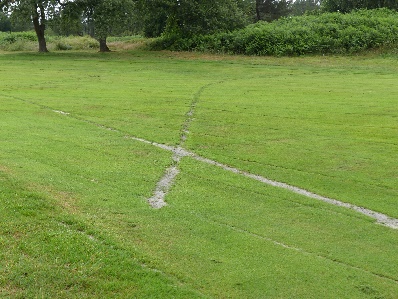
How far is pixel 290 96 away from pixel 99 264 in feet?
57.5

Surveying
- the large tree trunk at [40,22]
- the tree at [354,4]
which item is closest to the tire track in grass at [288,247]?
the large tree trunk at [40,22]

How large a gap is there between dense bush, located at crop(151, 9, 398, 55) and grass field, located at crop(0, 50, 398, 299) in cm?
1728

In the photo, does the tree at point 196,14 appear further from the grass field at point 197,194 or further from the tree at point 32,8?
the grass field at point 197,194

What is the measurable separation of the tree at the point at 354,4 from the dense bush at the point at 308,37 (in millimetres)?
15307

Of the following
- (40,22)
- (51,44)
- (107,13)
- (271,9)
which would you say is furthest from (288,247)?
(271,9)

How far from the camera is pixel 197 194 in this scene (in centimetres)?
1124

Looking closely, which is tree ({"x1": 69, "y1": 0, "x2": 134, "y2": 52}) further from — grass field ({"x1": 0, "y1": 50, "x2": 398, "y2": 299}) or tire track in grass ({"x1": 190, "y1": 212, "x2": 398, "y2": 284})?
tire track in grass ({"x1": 190, "y1": 212, "x2": 398, "y2": 284})

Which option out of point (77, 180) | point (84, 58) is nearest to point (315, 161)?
point (77, 180)

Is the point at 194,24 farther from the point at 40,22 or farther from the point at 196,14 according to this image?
the point at 40,22

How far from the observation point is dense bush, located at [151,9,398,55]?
41.4 meters

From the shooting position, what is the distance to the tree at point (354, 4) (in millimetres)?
61775

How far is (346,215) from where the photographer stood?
33.7 ft

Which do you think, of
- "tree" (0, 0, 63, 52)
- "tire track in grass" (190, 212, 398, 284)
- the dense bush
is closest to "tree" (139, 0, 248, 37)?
the dense bush

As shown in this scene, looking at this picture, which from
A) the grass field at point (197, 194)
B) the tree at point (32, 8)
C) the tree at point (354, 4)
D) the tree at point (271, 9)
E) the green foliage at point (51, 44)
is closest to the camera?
the grass field at point (197, 194)
